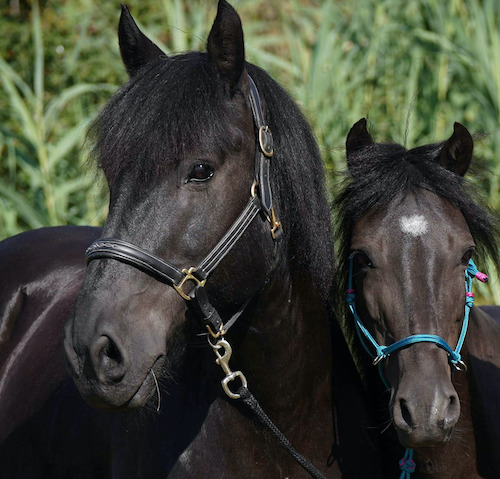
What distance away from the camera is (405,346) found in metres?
2.22

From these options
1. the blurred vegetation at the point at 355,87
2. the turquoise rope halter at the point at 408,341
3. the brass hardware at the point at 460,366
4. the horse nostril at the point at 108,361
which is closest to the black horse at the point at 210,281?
the horse nostril at the point at 108,361

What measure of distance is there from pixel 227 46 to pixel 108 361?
2.79 ft

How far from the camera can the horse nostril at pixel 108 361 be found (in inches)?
77.5

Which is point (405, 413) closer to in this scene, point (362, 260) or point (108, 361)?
point (362, 260)

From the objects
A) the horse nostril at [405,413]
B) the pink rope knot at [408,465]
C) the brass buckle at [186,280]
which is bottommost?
the pink rope knot at [408,465]

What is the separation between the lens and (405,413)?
213 centimetres

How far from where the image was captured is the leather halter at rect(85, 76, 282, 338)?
206 centimetres

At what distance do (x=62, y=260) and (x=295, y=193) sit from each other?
137 cm

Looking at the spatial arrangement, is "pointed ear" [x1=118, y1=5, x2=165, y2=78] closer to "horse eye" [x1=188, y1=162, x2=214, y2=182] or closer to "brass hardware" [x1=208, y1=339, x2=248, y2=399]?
"horse eye" [x1=188, y1=162, x2=214, y2=182]

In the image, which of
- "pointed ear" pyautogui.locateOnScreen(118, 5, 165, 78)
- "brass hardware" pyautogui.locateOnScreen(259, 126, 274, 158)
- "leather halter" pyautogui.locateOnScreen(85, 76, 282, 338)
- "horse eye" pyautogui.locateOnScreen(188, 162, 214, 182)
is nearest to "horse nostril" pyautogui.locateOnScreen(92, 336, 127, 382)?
"leather halter" pyautogui.locateOnScreen(85, 76, 282, 338)

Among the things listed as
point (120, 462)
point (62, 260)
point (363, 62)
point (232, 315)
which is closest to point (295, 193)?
point (232, 315)

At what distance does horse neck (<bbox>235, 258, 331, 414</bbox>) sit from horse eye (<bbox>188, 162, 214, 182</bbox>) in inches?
14.8

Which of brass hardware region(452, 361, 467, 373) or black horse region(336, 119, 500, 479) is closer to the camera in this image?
black horse region(336, 119, 500, 479)

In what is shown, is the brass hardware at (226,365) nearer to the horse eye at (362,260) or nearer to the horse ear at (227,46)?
the horse eye at (362,260)
